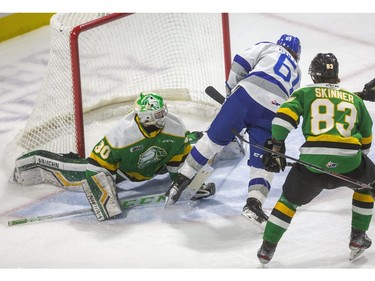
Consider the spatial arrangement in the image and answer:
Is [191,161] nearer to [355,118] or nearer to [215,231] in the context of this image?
[215,231]

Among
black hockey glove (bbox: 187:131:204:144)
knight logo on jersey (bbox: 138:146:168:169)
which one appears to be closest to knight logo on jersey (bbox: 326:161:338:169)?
knight logo on jersey (bbox: 138:146:168:169)

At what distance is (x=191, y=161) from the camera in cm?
511

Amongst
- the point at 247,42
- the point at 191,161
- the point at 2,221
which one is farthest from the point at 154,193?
the point at 247,42

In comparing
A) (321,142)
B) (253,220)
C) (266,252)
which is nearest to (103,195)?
(253,220)

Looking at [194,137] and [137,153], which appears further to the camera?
[194,137]

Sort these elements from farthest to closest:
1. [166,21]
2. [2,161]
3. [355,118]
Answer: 1. [166,21]
2. [2,161]
3. [355,118]

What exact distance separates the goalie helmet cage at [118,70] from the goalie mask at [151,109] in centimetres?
59

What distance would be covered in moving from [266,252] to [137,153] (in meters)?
0.84

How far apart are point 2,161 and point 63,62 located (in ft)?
1.98

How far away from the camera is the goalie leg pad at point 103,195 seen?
505 centimetres

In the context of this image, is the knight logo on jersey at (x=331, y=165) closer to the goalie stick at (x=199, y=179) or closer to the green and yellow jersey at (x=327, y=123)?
the green and yellow jersey at (x=327, y=123)

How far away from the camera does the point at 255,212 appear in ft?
16.1

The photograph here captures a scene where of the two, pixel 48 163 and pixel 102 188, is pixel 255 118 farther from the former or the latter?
pixel 48 163

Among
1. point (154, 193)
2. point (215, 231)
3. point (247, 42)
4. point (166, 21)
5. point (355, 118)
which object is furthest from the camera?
point (247, 42)
